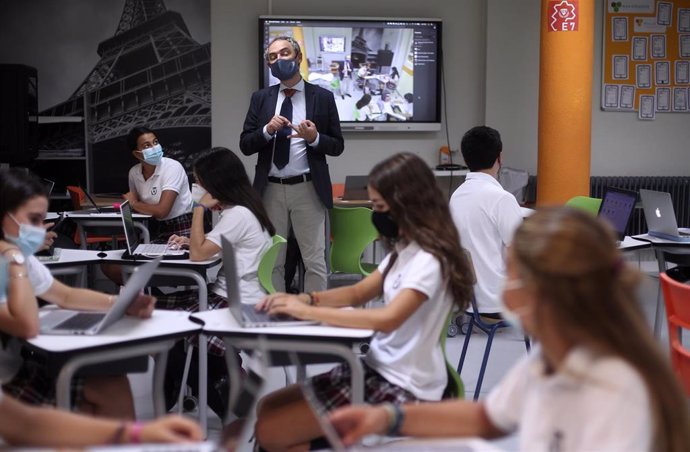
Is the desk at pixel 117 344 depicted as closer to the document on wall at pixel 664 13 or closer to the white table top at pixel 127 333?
the white table top at pixel 127 333

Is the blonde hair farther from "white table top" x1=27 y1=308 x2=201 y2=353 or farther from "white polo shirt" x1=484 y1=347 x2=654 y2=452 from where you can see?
"white table top" x1=27 y1=308 x2=201 y2=353

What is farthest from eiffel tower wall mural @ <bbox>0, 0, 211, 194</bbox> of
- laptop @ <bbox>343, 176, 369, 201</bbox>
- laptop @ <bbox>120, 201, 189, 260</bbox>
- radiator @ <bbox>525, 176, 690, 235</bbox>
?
laptop @ <bbox>120, 201, 189, 260</bbox>

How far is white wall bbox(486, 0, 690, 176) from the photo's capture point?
761 centimetres

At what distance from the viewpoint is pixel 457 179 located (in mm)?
7738

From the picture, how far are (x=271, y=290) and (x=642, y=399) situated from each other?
243cm

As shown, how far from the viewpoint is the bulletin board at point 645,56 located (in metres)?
7.65

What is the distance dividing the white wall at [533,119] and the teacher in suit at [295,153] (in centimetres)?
316

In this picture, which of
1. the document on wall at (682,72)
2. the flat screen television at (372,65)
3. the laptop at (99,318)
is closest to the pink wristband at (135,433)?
the laptop at (99,318)

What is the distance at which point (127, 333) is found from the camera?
238cm

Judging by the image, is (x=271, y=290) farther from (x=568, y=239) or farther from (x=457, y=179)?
(x=457, y=179)

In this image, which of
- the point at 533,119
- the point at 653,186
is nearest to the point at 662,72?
the point at 653,186

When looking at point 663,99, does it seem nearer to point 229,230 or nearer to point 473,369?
point 473,369

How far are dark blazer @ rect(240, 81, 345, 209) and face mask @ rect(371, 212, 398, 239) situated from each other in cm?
223

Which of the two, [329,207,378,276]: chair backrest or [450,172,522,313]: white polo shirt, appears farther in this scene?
[329,207,378,276]: chair backrest
